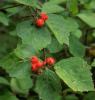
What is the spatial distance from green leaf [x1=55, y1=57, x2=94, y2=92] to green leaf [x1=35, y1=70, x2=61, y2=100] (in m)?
0.06

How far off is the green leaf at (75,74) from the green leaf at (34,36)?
12 centimetres

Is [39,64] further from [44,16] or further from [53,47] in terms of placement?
[53,47]

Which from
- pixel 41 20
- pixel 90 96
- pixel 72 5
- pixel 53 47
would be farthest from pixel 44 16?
pixel 90 96

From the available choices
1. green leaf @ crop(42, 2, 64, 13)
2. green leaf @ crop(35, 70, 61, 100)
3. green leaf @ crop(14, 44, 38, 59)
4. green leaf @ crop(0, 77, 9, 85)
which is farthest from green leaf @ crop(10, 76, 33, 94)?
green leaf @ crop(35, 70, 61, 100)

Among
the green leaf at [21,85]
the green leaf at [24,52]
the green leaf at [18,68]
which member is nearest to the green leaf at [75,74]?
the green leaf at [18,68]

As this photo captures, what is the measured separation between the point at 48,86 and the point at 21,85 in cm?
75

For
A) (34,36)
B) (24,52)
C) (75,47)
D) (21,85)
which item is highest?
(34,36)

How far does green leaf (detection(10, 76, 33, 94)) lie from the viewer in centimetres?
234

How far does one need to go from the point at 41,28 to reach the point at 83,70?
0.27m

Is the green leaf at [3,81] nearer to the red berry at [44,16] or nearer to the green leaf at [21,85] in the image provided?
the green leaf at [21,85]

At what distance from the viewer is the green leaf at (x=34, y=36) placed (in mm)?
1672

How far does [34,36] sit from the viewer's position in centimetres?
170

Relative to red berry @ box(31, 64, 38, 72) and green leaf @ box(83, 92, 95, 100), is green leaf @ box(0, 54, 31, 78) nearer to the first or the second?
red berry @ box(31, 64, 38, 72)

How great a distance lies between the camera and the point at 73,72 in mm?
1654
